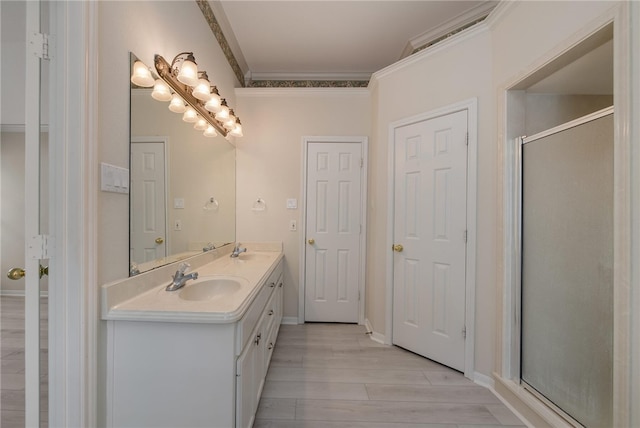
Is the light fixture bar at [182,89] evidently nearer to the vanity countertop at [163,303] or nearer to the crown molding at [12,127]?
the crown molding at [12,127]

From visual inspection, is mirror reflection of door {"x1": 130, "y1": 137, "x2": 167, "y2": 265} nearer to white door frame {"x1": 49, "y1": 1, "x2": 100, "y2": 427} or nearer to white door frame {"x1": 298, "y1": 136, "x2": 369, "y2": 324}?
white door frame {"x1": 49, "y1": 1, "x2": 100, "y2": 427}

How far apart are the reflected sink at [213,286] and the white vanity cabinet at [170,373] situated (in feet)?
1.20

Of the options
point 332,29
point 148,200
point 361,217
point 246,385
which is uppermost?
point 332,29

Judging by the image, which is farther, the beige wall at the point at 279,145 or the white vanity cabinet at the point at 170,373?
the beige wall at the point at 279,145

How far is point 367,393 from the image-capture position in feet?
5.46

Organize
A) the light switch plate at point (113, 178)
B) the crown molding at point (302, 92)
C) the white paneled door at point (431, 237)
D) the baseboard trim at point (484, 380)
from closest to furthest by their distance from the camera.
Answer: the light switch plate at point (113, 178)
the baseboard trim at point (484, 380)
the white paneled door at point (431, 237)
the crown molding at point (302, 92)

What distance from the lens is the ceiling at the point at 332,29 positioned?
2006mm

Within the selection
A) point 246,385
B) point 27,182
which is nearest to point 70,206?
point 27,182

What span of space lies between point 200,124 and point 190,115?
15 centimetres

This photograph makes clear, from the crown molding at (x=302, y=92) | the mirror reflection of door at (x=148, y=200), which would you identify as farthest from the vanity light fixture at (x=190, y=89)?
the crown molding at (x=302, y=92)

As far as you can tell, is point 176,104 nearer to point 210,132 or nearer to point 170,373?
point 210,132

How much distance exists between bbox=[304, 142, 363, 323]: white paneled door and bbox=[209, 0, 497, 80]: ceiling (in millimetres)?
900

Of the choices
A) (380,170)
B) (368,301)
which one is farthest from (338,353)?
(380,170)

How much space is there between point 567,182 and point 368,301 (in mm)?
1881
